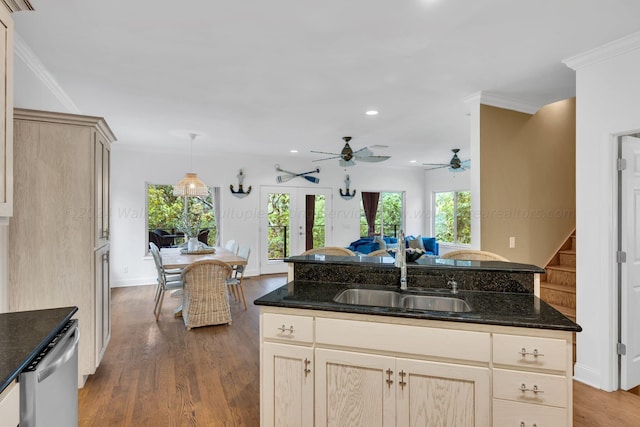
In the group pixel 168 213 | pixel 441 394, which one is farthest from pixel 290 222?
pixel 441 394

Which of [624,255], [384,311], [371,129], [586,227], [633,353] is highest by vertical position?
[371,129]

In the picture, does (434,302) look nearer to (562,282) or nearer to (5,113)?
(5,113)

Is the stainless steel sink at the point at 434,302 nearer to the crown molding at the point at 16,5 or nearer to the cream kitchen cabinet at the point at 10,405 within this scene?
the cream kitchen cabinet at the point at 10,405

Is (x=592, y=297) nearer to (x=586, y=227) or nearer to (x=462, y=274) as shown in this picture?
(x=586, y=227)

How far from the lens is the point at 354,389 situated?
1.77 metres

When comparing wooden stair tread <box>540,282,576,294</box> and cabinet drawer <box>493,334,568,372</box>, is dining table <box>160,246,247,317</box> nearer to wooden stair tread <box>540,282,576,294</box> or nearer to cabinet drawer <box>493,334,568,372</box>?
cabinet drawer <box>493,334,568,372</box>

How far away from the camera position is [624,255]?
263 centimetres

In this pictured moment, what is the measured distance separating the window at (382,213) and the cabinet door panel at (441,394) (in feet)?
23.0

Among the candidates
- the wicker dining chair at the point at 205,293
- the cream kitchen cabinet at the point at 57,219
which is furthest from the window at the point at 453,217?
the cream kitchen cabinet at the point at 57,219

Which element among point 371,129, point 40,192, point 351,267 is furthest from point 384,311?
point 371,129

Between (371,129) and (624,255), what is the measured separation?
3.33 meters

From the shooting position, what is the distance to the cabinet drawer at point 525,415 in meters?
1.52

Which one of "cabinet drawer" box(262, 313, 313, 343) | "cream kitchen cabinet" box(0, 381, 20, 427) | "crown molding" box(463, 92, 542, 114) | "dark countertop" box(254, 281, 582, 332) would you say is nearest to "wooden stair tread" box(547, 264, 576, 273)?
"crown molding" box(463, 92, 542, 114)

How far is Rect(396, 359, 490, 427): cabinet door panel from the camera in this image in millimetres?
1597
